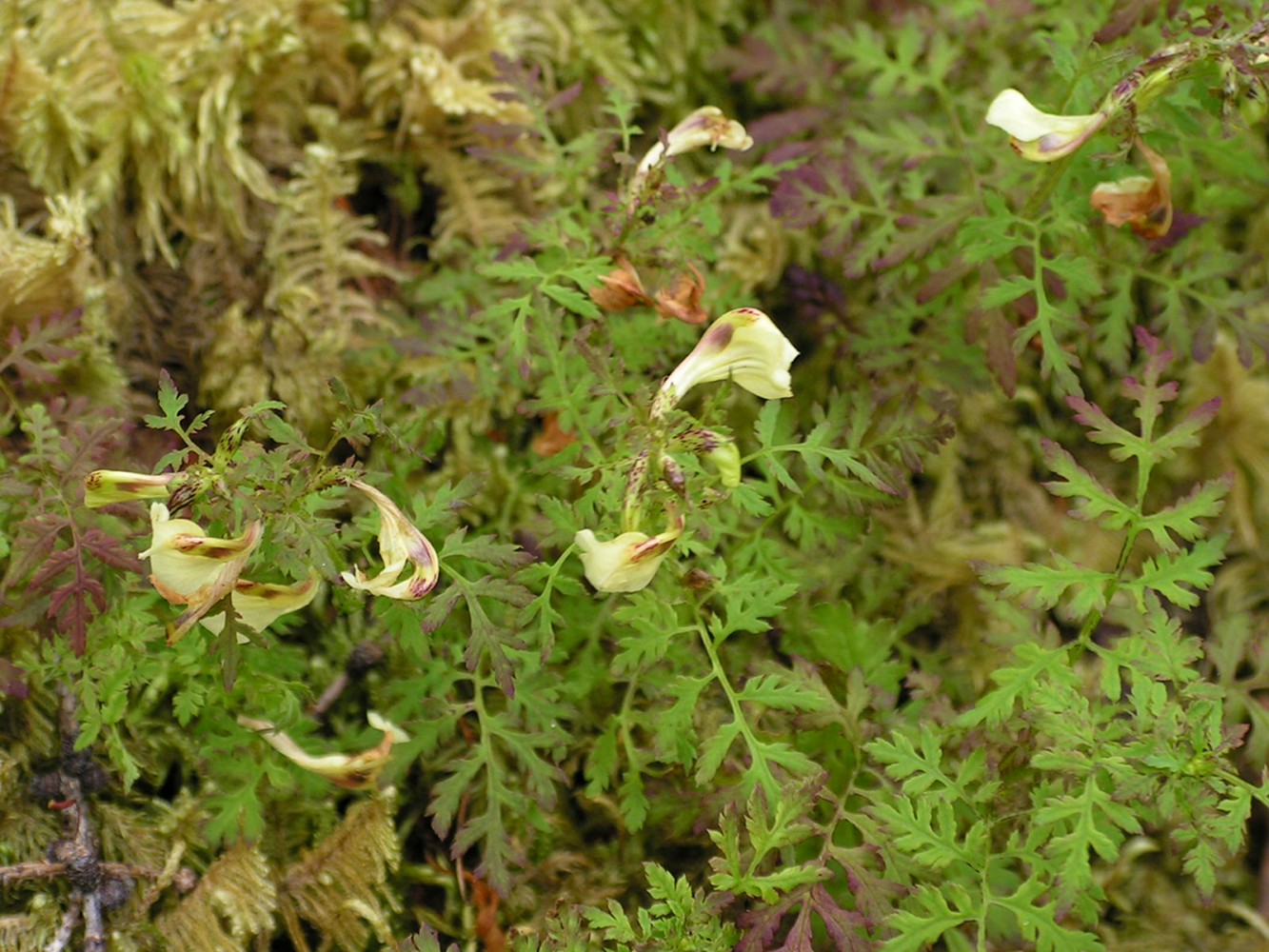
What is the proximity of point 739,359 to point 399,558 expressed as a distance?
Result: 20.4 inches

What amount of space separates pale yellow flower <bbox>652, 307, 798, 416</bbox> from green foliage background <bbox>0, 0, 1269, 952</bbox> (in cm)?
7

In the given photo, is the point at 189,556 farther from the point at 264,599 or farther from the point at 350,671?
the point at 350,671

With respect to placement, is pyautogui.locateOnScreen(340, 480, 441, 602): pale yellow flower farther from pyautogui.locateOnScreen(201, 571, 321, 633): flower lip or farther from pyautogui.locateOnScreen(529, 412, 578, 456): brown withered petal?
pyautogui.locateOnScreen(529, 412, 578, 456): brown withered petal

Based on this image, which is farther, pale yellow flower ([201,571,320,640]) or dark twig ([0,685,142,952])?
dark twig ([0,685,142,952])

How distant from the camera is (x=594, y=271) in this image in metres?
1.66

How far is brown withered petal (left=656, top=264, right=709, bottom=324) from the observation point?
1653 millimetres

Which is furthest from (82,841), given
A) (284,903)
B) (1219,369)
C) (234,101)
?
(1219,369)

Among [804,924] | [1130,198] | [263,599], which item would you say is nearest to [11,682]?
[263,599]

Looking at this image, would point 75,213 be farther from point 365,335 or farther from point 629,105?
point 629,105

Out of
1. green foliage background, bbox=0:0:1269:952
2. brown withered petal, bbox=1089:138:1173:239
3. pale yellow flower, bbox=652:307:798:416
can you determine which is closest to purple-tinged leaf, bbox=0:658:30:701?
green foliage background, bbox=0:0:1269:952

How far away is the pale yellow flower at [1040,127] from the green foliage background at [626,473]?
2.6 inches

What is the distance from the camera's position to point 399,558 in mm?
1384

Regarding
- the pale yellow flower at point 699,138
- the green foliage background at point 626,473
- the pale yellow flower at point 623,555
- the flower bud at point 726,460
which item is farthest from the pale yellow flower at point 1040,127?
the pale yellow flower at point 623,555

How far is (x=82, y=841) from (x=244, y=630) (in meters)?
0.53
